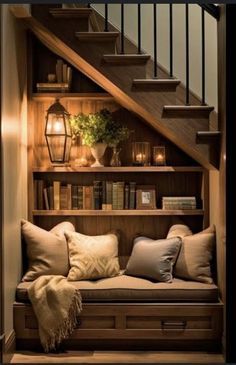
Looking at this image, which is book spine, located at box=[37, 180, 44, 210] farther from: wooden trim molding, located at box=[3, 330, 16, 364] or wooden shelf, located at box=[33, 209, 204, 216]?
wooden trim molding, located at box=[3, 330, 16, 364]

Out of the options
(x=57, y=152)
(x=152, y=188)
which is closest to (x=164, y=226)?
(x=152, y=188)

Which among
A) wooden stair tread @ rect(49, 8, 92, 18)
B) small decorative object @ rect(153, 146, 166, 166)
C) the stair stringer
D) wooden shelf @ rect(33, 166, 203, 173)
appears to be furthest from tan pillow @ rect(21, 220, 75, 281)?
wooden stair tread @ rect(49, 8, 92, 18)

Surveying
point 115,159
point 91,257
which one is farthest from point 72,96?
point 91,257

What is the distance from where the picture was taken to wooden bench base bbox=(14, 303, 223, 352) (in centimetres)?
433

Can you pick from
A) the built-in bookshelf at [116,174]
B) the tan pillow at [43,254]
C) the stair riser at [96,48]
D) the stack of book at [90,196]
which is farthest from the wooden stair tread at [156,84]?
the tan pillow at [43,254]

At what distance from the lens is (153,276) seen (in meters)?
4.52

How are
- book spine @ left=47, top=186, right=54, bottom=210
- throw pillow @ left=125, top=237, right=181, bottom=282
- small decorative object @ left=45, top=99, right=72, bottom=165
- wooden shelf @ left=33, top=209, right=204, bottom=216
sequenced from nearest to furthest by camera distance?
throw pillow @ left=125, top=237, right=181, bottom=282, small decorative object @ left=45, top=99, right=72, bottom=165, wooden shelf @ left=33, top=209, right=204, bottom=216, book spine @ left=47, top=186, right=54, bottom=210

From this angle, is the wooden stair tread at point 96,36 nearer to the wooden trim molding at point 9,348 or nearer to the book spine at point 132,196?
Answer: the book spine at point 132,196

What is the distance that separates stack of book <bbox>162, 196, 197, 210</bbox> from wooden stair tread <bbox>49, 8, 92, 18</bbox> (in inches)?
67.6

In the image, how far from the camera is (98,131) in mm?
4945
